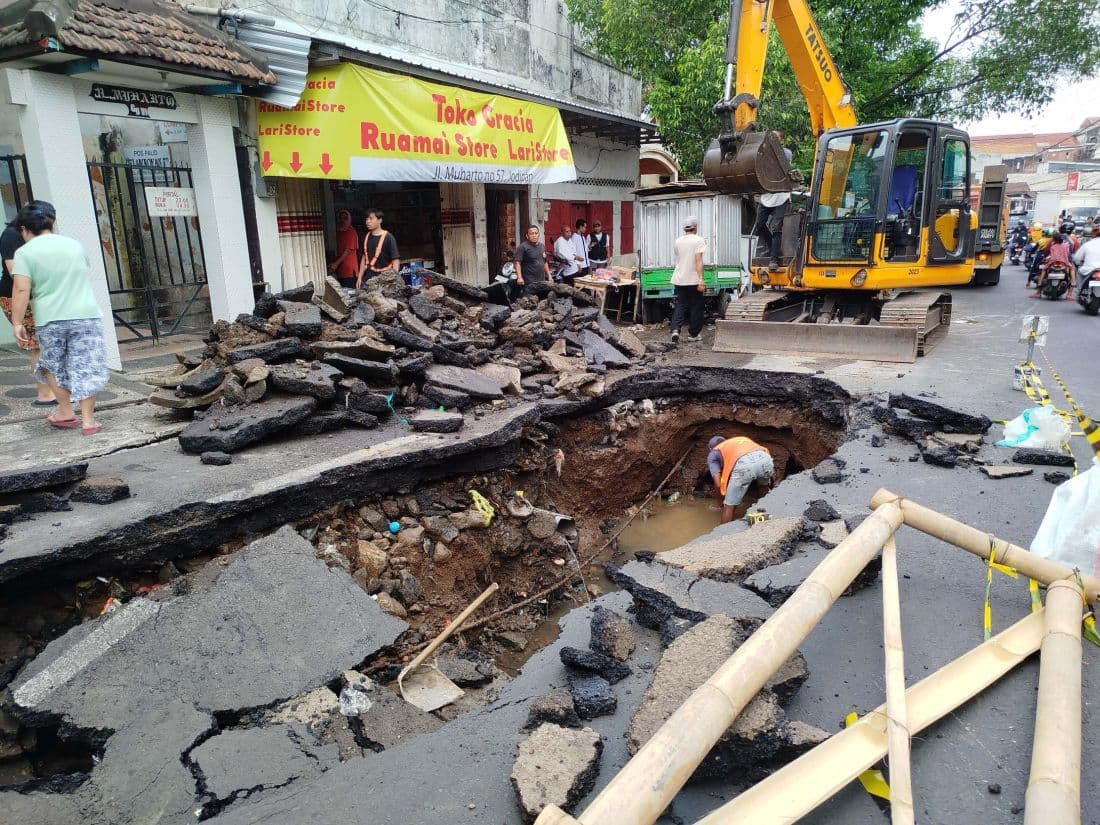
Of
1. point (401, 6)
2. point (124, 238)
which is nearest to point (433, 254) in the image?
point (401, 6)

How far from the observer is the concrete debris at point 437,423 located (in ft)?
18.1

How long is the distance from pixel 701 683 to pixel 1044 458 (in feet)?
12.5

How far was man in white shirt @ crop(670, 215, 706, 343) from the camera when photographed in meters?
9.83

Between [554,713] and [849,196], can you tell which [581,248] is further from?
[554,713]

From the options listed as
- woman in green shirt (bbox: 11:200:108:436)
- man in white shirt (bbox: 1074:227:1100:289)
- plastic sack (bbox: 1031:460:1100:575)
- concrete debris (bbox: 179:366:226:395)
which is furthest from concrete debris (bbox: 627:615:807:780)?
man in white shirt (bbox: 1074:227:1100:289)

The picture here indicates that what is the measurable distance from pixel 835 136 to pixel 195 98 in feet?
25.7

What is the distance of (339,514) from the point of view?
474 centimetres

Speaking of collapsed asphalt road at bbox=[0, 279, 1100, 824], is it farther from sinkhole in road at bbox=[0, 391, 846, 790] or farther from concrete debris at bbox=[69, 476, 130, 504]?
concrete debris at bbox=[69, 476, 130, 504]

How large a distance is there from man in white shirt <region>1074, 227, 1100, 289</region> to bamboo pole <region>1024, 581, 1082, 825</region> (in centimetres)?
1211

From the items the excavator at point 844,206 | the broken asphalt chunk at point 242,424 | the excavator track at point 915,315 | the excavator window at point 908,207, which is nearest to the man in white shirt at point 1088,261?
the excavator at point 844,206

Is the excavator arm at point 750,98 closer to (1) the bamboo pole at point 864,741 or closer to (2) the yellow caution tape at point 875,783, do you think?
(1) the bamboo pole at point 864,741

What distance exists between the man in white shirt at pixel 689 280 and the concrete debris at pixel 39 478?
24.5 ft

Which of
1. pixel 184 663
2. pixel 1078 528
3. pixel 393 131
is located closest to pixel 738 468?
pixel 1078 528

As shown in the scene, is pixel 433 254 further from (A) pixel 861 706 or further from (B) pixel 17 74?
(A) pixel 861 706
